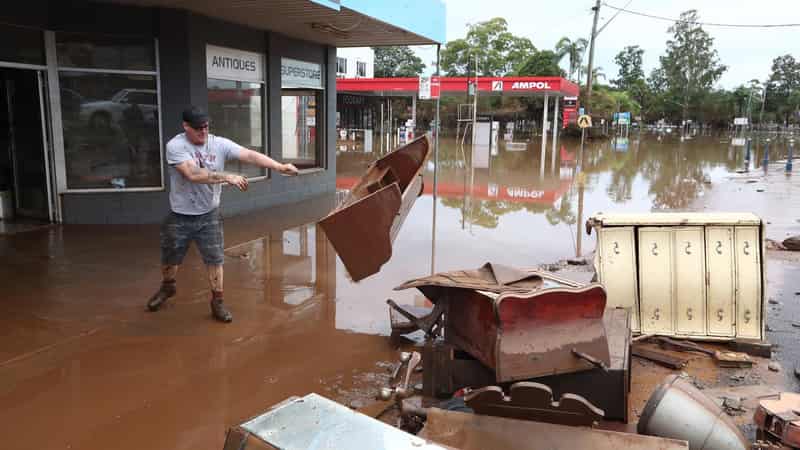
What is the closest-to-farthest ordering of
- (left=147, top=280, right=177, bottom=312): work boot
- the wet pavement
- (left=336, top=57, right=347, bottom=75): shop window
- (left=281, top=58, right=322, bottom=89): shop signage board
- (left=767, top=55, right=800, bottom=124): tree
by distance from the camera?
the wet pavement
(left=147, top=280, right=177, bottom=312): work boot
(left=281, top=58, right=322, bottom=89): shop signage board
(left=336, top=57, right=347, bottom=75): shop window
(left=767, top=55, right=800, bottom=124): tree

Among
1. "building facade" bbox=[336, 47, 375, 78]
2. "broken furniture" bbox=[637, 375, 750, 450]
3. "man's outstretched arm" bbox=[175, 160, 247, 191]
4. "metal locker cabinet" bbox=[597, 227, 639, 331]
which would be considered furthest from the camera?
"building facade" bbox=[336, 47, 375, 78]

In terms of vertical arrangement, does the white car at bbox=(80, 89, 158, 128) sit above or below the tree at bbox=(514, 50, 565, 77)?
below

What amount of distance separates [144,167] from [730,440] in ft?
29.2

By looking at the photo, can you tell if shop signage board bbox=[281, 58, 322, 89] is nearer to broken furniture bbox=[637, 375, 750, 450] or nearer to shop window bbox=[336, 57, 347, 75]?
broken furniture bbox=[637, 375, 750, 450]

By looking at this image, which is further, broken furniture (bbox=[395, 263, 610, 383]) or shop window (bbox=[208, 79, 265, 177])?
shop window (bbox=[208, 79, 265, 177])

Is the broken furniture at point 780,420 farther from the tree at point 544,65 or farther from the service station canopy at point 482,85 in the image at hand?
the tree at point 544,65

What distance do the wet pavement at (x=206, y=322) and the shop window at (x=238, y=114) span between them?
1266 mm

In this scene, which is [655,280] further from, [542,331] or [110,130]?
[110,130]

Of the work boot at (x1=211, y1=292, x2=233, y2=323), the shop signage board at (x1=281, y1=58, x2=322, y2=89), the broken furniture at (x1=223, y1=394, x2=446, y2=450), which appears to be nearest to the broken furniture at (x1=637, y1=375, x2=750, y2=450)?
the broken furniture at (x1=223, y1=394, x2=446, y2=450)

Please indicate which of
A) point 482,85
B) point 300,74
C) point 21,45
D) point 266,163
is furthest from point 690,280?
point 482,85

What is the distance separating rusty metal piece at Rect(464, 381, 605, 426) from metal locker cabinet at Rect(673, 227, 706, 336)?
2.73 meters

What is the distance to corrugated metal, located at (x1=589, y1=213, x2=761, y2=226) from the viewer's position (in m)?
5.29

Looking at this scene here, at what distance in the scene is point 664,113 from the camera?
97.1 metres

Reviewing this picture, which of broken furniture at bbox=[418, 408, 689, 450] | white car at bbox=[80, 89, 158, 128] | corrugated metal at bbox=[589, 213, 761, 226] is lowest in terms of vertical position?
broken furniture at bbox=[418, 408, 689, 450]
